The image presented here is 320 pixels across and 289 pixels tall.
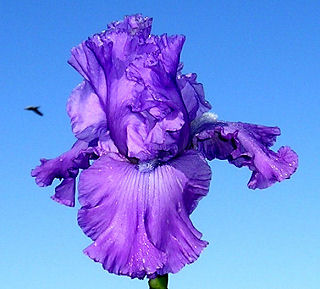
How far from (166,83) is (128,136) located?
1.03 feet

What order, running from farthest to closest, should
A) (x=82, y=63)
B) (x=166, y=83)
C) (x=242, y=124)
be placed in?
(x=242, y=124) → (x=82, y=63) → (x=166, y=83)


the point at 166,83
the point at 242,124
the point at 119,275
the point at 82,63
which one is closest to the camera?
the point at 119,275

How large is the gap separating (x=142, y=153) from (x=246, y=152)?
1.85ft

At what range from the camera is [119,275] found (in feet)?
10.2

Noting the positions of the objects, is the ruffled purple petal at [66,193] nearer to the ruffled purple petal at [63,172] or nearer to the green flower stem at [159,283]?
the ruffled purple petal at [63,172]

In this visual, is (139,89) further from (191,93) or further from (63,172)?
(63,172)

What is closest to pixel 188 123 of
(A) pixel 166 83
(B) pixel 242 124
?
(A) pixel 166 83

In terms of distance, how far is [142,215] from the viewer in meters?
3.17

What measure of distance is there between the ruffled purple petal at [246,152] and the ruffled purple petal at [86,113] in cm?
51

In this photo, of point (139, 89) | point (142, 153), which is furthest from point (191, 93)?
point (142, 153)

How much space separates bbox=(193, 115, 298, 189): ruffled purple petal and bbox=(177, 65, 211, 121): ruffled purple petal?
0.33 ft

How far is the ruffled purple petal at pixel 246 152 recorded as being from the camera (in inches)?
137

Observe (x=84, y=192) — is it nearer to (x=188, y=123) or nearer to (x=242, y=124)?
(x=188, y=123)

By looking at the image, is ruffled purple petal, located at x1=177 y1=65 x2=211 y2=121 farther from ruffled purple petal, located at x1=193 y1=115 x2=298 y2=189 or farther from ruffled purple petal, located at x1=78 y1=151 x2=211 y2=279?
ruffled purple petal, located at x1=78 y1=151 x2=211 y2=279
